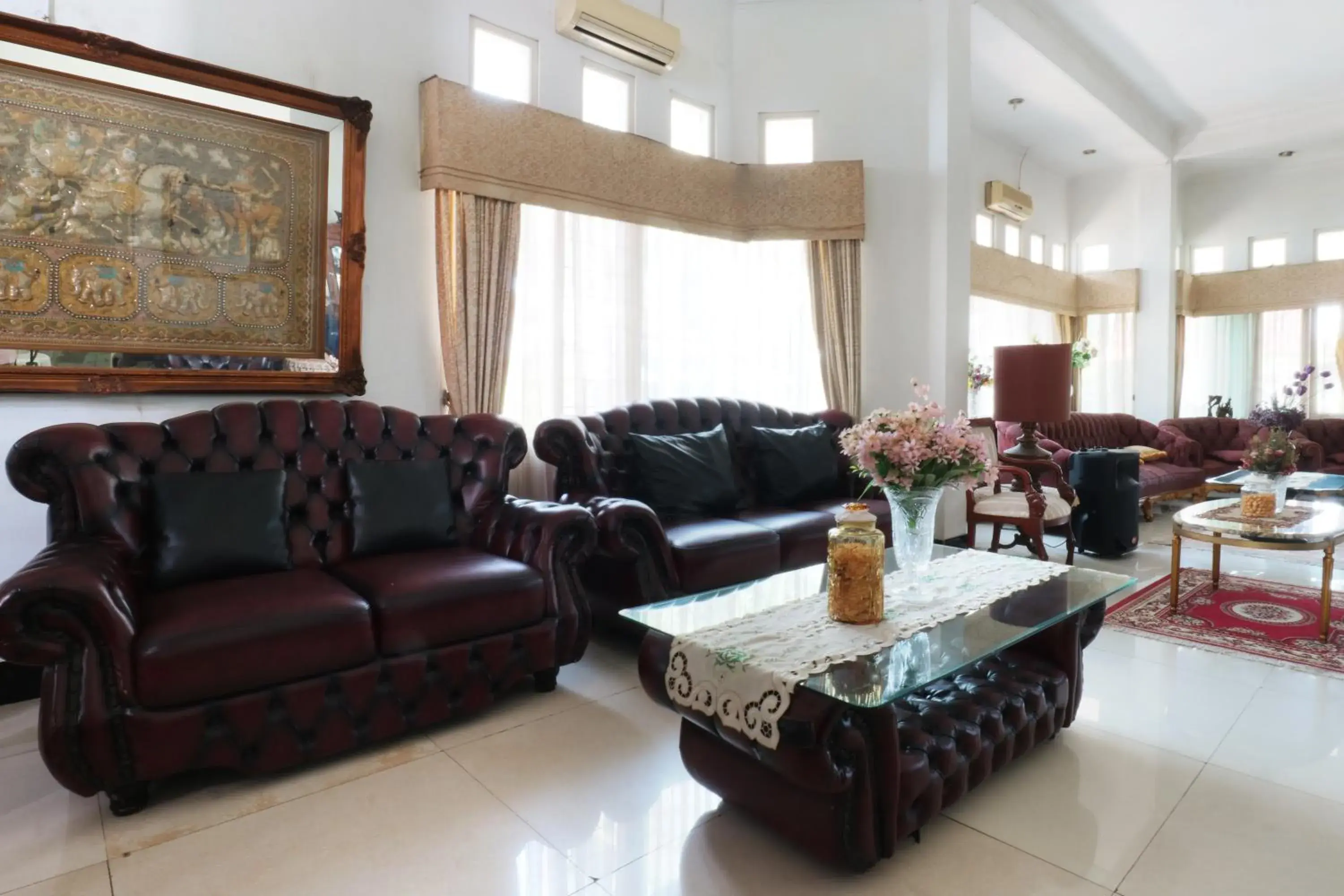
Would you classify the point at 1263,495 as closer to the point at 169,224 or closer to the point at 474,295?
the point at 474,295

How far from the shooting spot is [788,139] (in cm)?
545

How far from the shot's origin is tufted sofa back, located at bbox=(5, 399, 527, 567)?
8.32ft

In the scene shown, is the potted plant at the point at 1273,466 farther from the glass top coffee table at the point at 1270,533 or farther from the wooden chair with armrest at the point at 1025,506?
the wooden chair with armrest at the point at 1025,506

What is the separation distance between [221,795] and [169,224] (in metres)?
2.17

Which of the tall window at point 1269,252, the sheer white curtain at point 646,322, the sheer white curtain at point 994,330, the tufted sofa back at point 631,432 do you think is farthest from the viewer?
the tall window at point 1269,252

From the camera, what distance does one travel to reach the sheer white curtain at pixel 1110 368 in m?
9.18

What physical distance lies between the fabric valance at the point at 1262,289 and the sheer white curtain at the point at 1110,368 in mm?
736

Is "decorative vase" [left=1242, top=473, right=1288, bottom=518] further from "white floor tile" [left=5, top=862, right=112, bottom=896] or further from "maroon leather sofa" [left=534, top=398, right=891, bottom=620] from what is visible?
"white floor tile" [left=5, top=862, right=112, bottom=896]

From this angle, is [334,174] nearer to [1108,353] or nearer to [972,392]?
[972,392]

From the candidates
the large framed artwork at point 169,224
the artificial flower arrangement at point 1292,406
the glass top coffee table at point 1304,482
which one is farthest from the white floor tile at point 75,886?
the artificial flower arrangement at point 1292,406

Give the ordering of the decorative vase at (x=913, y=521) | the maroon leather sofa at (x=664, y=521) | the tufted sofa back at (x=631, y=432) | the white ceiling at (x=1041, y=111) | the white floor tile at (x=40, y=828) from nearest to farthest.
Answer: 1. the white floor tile at (x=40, y=828)
2. the decorative vase at (x=913, y=521)
3. the maroon leather sofa at (x=664, y=521)
4. the tufted sofa back at (x=631, y=432)
5. the white ceiling at (x=1041, y=111)

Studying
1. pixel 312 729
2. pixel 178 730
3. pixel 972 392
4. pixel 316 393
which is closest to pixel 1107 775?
pixel 312 729

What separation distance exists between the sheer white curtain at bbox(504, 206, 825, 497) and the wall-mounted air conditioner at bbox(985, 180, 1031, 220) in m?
3.32

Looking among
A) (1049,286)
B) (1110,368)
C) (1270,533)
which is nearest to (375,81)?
(1270,533)
